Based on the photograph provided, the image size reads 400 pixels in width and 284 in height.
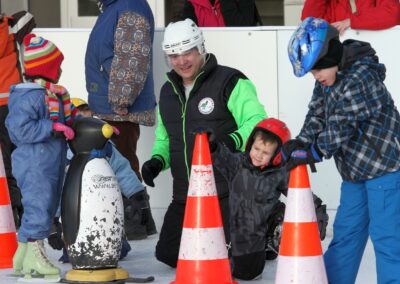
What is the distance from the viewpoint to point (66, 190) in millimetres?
6859

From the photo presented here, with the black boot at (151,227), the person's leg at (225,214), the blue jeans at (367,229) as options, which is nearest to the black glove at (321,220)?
the blue jeans at (367,229)

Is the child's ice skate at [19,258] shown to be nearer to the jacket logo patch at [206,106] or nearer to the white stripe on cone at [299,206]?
the jacket logo patch at [206,106]

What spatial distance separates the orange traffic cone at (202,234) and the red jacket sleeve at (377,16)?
2.69 metres

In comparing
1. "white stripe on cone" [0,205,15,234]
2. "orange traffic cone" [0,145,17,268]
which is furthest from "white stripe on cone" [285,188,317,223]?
"white stripe on cone" [0,205,15,234]

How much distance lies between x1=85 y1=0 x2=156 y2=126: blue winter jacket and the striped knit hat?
1.20m

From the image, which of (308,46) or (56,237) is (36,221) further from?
(308,46)

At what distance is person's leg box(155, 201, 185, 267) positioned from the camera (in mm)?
7520

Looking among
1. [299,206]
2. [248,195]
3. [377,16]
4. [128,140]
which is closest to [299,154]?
[299,206]

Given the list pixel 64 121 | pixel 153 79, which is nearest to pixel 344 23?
pixel 153 79

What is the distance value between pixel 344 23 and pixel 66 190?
→ 2931 millimetres

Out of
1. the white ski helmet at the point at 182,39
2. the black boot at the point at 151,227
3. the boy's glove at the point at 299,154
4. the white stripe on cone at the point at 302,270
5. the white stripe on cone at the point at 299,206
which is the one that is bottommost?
the black boot at the point at 151,227

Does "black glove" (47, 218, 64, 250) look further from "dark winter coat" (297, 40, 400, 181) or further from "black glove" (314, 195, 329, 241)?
"dark winter coat" (297, 40, 400, 181)

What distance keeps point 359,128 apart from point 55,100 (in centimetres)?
192

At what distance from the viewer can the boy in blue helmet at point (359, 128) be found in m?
5.88
